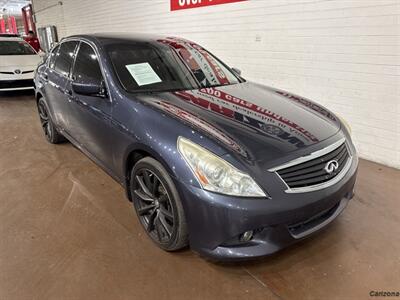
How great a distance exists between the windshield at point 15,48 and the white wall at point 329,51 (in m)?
4.68

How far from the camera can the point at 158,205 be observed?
207cm

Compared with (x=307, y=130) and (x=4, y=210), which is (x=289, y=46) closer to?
(x=307, y=130)

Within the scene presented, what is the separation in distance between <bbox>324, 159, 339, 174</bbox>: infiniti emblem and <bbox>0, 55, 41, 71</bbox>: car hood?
7.23 metres

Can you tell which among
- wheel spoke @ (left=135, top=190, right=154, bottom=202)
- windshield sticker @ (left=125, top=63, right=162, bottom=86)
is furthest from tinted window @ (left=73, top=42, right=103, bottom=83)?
wheel spoke @ (left=135, top=190, right=154, bottom=202)

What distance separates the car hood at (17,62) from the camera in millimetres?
6953

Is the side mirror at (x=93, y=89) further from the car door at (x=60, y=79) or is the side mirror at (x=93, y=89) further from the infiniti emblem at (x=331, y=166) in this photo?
the infiniti emblem at (x=331, y=166)

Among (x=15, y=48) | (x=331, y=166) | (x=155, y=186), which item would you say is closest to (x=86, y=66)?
(x=155, y=186)

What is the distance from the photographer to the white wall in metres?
3.27

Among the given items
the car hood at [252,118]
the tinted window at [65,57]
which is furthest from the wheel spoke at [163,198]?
the tinted window at [65,57]

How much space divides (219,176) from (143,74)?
4.02 ft

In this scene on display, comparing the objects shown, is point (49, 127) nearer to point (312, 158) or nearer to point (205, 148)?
point (205, 148)

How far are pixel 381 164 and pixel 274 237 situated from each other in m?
2.41

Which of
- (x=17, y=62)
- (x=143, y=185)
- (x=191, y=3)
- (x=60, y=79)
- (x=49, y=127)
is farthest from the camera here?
(x=17, y=62)

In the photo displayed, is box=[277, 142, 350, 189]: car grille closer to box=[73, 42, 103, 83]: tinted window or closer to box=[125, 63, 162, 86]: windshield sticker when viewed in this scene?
box=[125, 63, 162, 86]: windshield sticker
